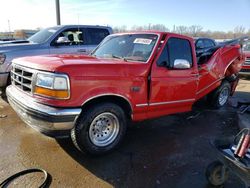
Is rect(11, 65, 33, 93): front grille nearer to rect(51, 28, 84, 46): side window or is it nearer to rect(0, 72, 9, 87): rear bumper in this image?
rect(0, 72, 9, 87): rear bumper

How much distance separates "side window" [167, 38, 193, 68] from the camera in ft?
14.8

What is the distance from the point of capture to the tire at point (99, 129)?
140 inches

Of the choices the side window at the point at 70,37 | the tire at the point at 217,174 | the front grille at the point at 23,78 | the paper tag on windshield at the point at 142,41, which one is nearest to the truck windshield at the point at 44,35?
the side window at the point at 70,37

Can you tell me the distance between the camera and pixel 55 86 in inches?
128

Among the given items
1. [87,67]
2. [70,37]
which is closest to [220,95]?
[87,67]

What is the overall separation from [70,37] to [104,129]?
4.71 metres

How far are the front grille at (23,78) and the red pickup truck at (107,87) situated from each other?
0.05 feet

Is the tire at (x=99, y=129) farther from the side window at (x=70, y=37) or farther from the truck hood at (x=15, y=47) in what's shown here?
the side window at (x=70, y=37)

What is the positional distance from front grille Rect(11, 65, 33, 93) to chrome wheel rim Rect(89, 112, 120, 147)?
1.11 metres

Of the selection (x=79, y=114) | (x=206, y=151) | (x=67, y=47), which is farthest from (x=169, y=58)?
(x=67, y=47)

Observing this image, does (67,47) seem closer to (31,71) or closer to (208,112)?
(31,71)

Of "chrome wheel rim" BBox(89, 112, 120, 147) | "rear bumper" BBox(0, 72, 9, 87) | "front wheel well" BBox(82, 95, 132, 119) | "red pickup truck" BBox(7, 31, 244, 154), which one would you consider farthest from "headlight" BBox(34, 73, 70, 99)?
"rear bumper" BBox(0, 72, 9, 87)

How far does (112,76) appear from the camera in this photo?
364 centimetres

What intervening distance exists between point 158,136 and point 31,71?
2.60 meters
